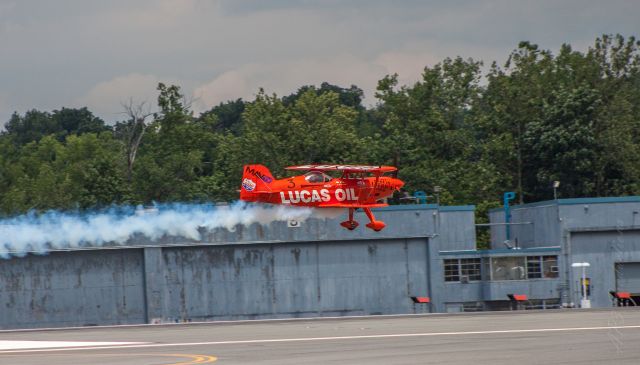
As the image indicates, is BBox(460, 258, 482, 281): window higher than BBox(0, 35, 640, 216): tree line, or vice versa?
BBox(0, 35, 640, 216): tree line

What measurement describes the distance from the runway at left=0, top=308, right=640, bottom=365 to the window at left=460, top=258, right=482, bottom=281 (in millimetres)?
11014

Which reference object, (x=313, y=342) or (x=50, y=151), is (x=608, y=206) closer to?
(x=313, y=342)

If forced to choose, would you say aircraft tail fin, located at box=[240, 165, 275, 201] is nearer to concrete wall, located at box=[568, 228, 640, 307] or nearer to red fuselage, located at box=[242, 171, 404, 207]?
red fuselage, located at box=[242, 171, 404, 207]

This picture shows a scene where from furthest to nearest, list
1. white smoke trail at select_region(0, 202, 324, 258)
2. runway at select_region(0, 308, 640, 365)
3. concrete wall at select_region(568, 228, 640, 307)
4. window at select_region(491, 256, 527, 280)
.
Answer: window at select_region(491, 256, 527, 280) → concrete wall at select_region(568, 228, 640, 307) → white smoke trail at select_region(0, 202, 324, 258) → runway at select_region(0, 308, 640, 365)

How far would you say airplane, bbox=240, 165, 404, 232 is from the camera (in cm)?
5395

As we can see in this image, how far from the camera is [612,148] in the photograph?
9912 centimetres

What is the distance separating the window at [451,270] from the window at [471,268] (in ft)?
1.21

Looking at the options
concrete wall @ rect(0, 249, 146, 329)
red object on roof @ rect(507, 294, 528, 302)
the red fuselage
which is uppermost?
the red fuselage

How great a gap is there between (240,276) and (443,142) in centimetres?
4188

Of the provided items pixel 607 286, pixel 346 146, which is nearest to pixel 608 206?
pixel 607 286

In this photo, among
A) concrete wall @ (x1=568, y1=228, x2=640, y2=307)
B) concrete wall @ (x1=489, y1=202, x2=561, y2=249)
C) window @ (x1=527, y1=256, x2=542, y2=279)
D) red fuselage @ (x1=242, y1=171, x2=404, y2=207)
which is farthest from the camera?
concrete wall @ (x1=489, y1=202, x2=561, y2=249)

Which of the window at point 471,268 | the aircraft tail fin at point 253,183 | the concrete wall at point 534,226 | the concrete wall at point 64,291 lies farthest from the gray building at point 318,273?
the aircraft tail fin at point 253,183

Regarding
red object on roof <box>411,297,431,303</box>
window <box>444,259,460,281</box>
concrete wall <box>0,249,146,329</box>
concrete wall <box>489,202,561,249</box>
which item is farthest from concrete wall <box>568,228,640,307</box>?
concrete wall <box>0,249,146,329</box>

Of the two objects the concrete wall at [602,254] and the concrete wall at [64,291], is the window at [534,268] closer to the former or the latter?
the concrete wall at [602,254]
